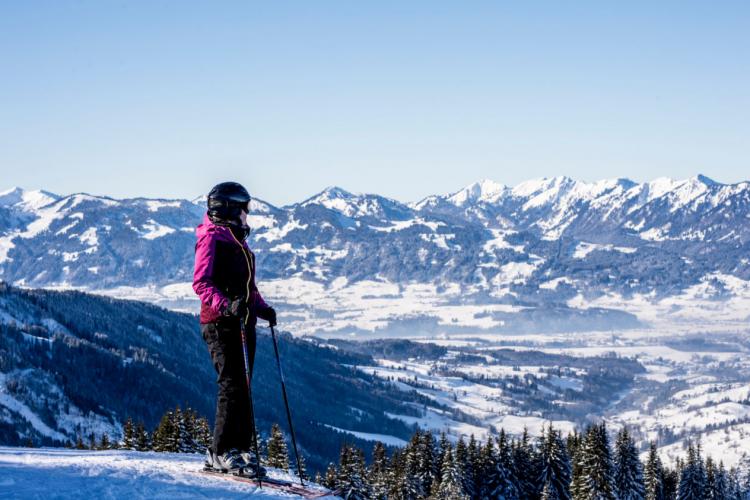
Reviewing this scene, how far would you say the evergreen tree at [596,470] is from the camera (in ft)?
190

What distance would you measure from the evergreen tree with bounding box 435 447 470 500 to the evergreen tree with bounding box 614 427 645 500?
41.6ft

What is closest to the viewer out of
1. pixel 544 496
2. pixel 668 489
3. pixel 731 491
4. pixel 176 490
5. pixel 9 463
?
pixel 176 490

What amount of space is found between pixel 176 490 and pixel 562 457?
58297 mm

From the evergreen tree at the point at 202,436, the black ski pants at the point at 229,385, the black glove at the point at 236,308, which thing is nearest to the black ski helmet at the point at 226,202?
the black glove at the point at 236,308

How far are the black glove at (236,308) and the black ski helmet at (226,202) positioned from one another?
5.67 feet

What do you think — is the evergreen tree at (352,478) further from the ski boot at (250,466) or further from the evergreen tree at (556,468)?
the ski boot at (250,466)

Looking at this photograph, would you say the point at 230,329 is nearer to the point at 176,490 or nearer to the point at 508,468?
the point at 176,490

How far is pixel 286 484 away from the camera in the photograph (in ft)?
50.9

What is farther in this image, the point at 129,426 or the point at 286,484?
the point at 129,426

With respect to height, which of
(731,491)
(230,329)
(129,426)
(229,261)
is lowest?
(731,491)

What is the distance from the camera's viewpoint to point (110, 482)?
14680 mm

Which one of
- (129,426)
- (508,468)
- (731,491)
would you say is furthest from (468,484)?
(731,491)

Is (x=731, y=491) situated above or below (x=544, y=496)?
below

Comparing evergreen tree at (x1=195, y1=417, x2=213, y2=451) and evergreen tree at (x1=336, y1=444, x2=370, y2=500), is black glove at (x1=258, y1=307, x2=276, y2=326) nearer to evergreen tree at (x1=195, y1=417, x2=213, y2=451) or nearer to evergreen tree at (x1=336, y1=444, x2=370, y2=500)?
evergreen tree at (x1=195, y1=417, x2=213, y2=451)
